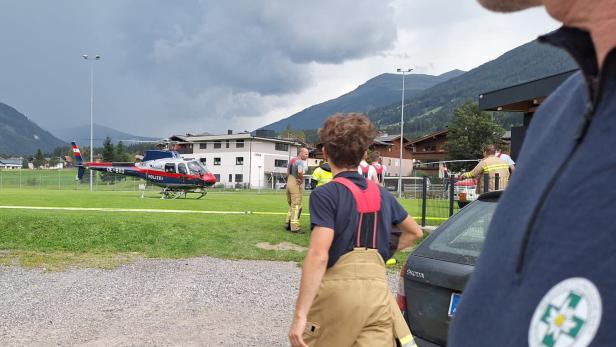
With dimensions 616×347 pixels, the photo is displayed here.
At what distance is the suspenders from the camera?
3156mm

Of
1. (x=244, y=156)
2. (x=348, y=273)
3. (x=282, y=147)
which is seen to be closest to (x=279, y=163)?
(x=282, y=147)

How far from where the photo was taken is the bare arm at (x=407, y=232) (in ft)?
11.5

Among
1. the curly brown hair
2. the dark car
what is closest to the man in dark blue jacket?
the curly brown hair

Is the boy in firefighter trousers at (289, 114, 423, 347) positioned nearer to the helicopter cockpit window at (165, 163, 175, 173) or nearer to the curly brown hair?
the curly brown hair

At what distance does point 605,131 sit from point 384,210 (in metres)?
2.74

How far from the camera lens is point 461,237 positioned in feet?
13.6

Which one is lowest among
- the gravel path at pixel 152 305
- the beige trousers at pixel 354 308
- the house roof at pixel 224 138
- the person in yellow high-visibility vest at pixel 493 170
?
the gravel path at pixel 152 305

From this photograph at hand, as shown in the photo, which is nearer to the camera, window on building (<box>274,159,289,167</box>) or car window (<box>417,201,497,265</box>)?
car window (<box>417,201,497,265</box>)

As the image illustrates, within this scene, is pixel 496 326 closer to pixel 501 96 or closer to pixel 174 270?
pixel 174 270

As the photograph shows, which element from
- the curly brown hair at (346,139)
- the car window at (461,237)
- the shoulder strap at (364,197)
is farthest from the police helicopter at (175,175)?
the shoulder strap at (364,197)

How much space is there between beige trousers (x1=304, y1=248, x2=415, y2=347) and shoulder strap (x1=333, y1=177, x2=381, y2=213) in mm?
270

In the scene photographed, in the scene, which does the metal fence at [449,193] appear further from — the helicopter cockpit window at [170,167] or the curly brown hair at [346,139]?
the helicopter cockpit window at [170,167]

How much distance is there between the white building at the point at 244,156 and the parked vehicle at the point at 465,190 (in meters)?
65.9

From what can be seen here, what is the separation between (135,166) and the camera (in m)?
32.9
